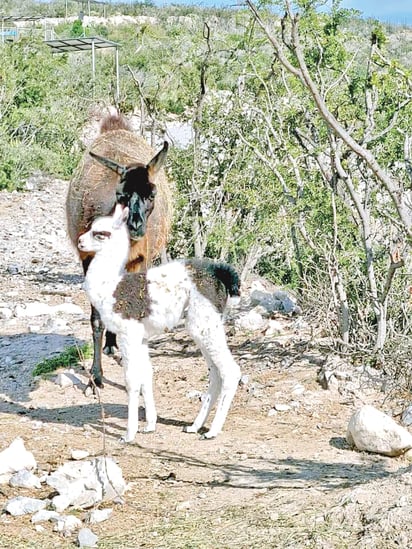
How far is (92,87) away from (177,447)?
22473mm

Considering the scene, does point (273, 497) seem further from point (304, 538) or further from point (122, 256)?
point (122, 256)

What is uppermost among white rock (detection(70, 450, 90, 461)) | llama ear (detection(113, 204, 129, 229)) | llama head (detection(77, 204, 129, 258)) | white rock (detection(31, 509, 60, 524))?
llama ear (detection(113, 204, 129, 229))

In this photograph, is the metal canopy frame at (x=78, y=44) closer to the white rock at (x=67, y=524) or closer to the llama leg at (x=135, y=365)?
the llama leg at (x=135, y=365)

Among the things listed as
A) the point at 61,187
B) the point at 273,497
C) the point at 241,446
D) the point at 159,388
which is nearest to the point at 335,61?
the point at 159,388

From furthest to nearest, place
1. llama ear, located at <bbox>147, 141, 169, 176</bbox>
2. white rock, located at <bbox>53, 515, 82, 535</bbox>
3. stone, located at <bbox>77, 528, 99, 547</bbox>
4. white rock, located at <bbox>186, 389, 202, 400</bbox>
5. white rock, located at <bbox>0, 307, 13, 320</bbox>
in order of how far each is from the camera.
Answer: white rock, located at <bbox>0, 307, 13, 320</bbox> < llama ear, located at <bbox>147, 141, 169, 176</bbox> < white rock, located at <bbox>186, 389, 202, 400</bbox> < white rock, located at <bbox>53, 515, 82, 535</bbox> < stone, located at <bbox>77, 528, 99, 547</bbox>

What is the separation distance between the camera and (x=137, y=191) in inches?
283

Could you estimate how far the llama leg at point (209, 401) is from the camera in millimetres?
6398

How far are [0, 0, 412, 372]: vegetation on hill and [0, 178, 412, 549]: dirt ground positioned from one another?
0.64 m

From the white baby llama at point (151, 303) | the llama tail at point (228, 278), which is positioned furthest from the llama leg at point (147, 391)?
the llama tail at point (228, 278)

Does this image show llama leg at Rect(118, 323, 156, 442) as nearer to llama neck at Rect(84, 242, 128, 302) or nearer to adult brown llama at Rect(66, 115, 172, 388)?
llama neck at Rect(84, 242, 128, 302)

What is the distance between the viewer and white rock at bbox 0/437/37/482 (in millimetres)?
5422

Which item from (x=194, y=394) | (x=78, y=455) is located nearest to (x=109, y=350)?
(x=194, y=394)

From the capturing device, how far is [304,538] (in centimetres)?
429

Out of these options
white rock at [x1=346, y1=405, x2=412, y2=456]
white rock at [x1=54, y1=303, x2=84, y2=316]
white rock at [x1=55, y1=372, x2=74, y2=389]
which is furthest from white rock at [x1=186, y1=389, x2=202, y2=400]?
white rock at [x1=54, y1=303, x2=84, y2=316]
